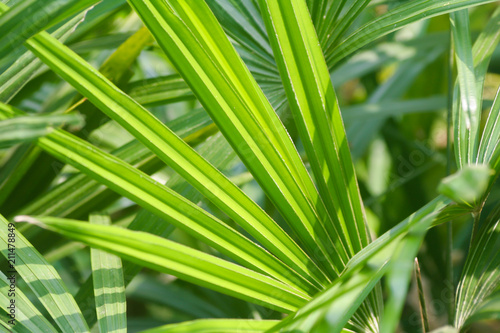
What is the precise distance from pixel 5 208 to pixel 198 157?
401 millimetres

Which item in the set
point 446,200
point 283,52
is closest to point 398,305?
point 446,200

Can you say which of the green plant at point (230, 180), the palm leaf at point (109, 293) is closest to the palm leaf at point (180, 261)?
the green plant at point (230, 180)

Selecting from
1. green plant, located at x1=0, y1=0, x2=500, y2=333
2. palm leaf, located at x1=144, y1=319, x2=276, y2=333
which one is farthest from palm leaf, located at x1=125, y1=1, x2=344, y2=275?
palm leaf, located at x1=144, y1=319, x2=276, y2=333

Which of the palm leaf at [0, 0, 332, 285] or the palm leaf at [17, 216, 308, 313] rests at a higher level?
the palm leaf at [0, 0, 332, 285]

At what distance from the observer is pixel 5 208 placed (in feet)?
2.14

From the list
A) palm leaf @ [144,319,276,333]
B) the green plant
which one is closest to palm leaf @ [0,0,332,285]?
the green plant

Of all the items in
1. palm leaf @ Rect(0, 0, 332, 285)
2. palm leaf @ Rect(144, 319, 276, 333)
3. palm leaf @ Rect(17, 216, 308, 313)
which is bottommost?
palm leaf @ Rect(144, 319, 276, 333)

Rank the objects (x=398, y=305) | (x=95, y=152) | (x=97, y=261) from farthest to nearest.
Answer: (x=97, y=261) → (x=95, y=152) → (x=398, y=305)

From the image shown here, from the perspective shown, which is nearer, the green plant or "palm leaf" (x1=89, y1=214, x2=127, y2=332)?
the green plant

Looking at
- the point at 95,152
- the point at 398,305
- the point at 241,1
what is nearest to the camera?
the point at 398,305

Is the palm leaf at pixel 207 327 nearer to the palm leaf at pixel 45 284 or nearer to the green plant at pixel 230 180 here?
the green plant at pixel 230 180

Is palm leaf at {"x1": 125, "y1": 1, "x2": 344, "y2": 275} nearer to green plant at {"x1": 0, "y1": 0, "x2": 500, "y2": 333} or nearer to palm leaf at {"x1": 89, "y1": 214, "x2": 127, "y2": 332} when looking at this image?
green plant at {"x1": 0, "y1": 0, "x2": 500, "y2": 333}

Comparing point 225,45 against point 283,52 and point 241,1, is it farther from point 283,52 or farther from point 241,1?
point 241,1

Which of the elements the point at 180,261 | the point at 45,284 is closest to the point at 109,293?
the point at 45,284
